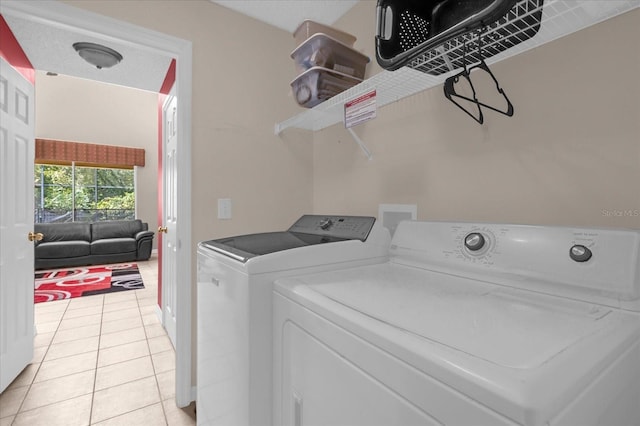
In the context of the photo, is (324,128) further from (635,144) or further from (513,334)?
(513,334)

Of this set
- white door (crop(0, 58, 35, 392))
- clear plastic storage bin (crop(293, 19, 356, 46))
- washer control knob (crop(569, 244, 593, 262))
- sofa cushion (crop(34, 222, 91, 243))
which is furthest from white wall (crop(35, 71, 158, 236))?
washer control knob (crop(569, 244, 593, 262))

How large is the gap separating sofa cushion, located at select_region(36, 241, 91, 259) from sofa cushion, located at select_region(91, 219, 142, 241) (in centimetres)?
35

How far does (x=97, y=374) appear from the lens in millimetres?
2078

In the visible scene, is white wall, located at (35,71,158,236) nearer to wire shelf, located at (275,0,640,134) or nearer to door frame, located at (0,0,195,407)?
door frame, located at (0,0,195,407)

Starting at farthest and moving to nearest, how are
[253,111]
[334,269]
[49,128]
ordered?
1. [49,128]
2. [253,111]
3. [334,269]

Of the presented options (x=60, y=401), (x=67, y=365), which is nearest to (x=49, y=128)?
(x=67, y=365)

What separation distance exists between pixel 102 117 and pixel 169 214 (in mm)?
5771

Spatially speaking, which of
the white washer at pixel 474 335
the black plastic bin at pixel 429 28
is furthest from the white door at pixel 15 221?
the black plastic bin at pixel 429 28

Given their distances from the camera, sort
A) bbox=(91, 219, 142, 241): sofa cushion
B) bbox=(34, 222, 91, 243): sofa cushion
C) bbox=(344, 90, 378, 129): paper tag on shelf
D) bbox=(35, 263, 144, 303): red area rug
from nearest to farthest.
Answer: bbox=(344, 90, 378, 129): paper tag on shelf
bbox=(35, 263, 144, 303): red area rug
bbox=(34, 222, 91, 243): sofa cushion
bbox=(91, 219, 142, 241): sofa cushion

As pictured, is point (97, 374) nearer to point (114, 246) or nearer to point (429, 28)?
point (429, 28)

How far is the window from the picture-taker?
648 centimetres

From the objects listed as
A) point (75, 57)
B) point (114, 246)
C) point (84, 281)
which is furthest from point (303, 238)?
point (114, 246)

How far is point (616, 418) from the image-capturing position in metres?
0.53

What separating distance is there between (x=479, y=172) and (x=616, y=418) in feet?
2.81
